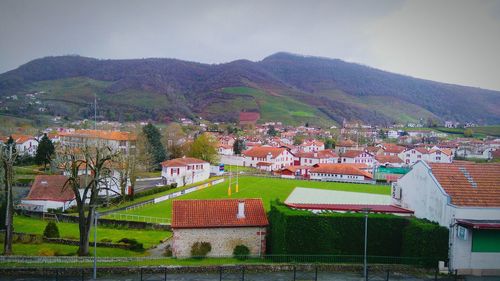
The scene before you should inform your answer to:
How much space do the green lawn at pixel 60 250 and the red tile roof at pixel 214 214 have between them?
370 cm

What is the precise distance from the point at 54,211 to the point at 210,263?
27158 millimetres

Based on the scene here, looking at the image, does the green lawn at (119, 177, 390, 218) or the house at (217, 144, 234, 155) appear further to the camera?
the house at (217, 144, 234, 155)

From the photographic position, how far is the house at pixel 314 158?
9375cm

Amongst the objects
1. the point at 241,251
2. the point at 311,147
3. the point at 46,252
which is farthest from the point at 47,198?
the point at 311,147

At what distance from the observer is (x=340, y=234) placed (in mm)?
24094

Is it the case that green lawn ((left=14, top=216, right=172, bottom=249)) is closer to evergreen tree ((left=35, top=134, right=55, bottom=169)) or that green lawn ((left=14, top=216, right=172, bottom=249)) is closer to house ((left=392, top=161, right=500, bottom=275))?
house ((left=392, top=161, right=500, bottom=275))

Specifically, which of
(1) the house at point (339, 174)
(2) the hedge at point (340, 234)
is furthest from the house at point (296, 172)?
(2) the hedge at point (340, 234)

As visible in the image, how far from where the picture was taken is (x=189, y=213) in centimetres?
2625

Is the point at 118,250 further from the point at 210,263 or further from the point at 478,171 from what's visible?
the point at 478,171

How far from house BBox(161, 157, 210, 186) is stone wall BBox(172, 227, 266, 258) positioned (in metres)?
36.1

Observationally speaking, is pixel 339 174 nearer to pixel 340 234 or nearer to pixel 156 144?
→ pixel 156 144

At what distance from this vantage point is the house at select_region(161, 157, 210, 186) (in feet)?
200

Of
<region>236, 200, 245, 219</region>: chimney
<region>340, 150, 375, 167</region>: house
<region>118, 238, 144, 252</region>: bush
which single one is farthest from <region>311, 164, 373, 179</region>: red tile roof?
<region>118, 238, 144, 252</region>: bush

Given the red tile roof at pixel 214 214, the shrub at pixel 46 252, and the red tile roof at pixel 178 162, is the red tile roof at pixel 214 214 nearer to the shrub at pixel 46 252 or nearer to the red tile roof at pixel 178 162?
the shrub at pixel 46 252
